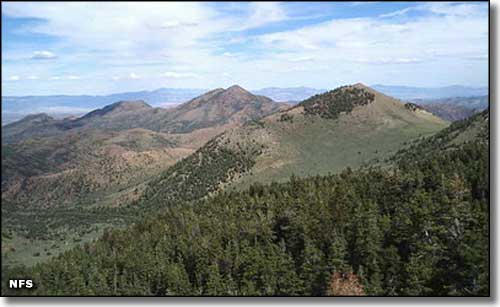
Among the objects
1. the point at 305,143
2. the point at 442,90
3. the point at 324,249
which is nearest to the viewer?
the point at 324,249

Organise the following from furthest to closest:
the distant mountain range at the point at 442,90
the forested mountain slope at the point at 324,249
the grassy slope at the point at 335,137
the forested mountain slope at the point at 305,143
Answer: the grassy slope at the point at 335,137 < the forested mountain slope at the point at 305,143 < the distant mountain range at the point at 442,90 < the forested mountain slope at the point at 324,249

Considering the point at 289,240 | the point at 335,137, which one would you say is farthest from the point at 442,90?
the point at 335,137

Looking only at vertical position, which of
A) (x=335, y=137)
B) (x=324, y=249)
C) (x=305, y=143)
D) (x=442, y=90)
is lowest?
(x=324, y=249)

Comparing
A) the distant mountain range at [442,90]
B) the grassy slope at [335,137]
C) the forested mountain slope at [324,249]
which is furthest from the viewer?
the grassy slope at [335,137]

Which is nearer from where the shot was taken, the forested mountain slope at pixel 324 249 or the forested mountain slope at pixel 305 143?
the forested mountain slope at pixel 324 249

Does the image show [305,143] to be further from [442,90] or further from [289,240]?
[289,240]

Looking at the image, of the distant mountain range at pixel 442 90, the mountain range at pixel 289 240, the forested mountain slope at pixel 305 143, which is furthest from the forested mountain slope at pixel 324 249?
the forested mountain slope at pixel 305 143

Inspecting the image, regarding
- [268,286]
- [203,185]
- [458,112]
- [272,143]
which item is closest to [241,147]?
[272,143]

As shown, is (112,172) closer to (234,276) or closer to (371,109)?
(371,109)

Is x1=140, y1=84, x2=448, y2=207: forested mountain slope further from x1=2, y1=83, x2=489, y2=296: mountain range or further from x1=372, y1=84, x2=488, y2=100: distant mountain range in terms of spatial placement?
x1=372, y1=84, x2=488, y2=100: distant mountain range

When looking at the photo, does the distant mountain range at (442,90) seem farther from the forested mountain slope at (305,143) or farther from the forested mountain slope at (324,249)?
the forested mountain slope at (305,143)

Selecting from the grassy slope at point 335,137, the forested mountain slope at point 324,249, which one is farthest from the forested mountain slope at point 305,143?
the forested mountain slope at point 324,249

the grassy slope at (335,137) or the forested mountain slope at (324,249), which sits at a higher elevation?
the grassy slope at (335,137)

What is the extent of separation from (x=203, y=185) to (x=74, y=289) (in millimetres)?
46147
